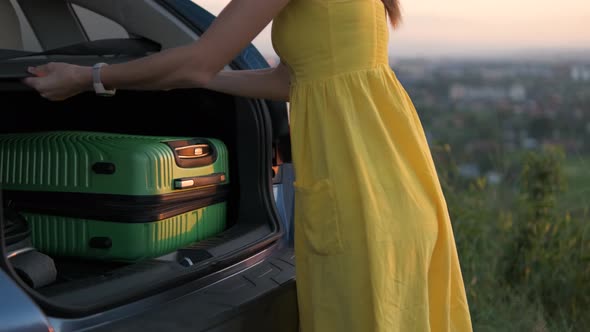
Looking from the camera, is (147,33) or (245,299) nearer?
(245,299)

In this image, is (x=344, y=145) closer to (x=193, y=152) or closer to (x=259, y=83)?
(x=259, y=83)

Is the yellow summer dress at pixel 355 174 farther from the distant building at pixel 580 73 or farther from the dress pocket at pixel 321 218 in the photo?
the distant building at pixel 580 73

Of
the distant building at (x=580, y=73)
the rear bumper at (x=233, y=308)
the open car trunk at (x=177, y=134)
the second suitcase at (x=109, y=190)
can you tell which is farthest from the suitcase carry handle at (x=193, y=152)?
the distant building at (x=580, y=73)

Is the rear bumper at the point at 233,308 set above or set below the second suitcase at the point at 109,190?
below

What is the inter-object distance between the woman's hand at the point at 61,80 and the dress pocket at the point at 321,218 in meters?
0.56

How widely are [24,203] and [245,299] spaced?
77cm

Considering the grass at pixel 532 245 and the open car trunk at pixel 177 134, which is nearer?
the open car trunk at pixel 177 134

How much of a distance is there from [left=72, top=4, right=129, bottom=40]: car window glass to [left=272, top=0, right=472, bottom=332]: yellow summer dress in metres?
1.03

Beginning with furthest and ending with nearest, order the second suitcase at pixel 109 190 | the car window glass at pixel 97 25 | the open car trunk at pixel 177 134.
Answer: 1. the car window glass at pixel 97 25
2. the second suitcase at pixel 109 190
3. the open car trunk at pixel 177 134

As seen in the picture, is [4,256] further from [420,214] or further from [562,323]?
[562,323]

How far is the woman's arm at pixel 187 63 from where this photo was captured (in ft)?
6.50

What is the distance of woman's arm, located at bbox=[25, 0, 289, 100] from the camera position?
198 centimetres

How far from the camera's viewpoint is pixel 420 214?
211 centimetres

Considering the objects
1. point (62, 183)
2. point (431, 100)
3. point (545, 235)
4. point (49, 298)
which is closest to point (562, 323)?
point (545, 235)
